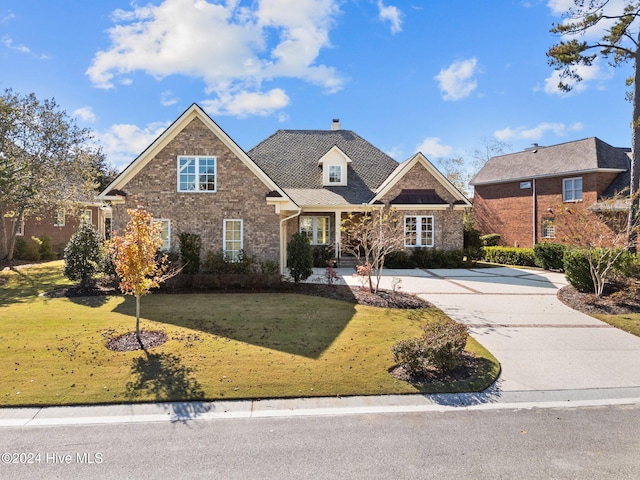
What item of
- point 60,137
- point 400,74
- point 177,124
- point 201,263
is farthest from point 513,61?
point 60,137

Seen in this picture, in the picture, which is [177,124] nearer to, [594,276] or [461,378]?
[461,378]

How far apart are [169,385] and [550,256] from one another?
21542 mm

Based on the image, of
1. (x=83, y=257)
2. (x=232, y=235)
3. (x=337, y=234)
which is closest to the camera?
(x=83, y=257)

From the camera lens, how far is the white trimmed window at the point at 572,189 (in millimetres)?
25766

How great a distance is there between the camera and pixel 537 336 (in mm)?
8852

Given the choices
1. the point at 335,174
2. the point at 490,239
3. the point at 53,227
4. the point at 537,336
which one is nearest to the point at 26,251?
the point at 53,227

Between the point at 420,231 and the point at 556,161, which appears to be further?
the point at 556,161

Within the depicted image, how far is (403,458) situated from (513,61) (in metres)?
16.9

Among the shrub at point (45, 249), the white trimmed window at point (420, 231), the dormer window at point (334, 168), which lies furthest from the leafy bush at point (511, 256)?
the shrub at point (45, 249)

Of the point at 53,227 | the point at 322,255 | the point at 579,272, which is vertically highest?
the point at 53,227

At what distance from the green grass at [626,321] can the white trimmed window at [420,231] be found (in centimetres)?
1244

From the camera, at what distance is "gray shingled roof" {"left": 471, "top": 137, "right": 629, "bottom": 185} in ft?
82.4

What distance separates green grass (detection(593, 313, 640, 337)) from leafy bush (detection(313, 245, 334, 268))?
44.0 ft

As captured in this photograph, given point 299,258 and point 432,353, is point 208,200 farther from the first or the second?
point 432,353
